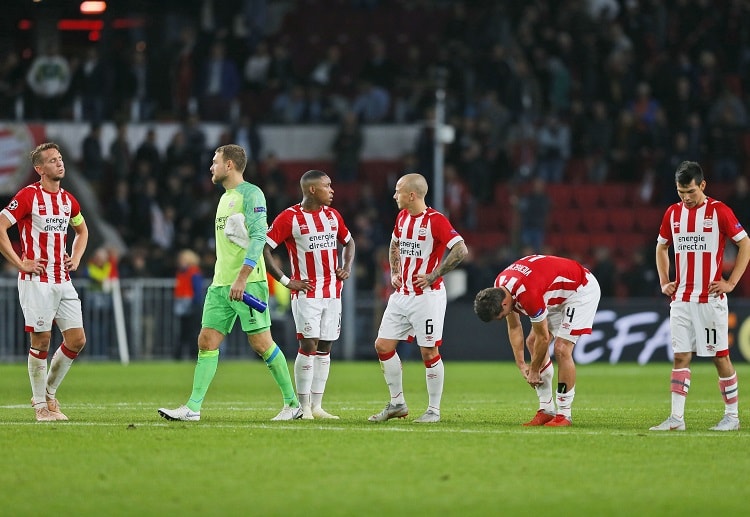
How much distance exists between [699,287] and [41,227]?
5.64 meters

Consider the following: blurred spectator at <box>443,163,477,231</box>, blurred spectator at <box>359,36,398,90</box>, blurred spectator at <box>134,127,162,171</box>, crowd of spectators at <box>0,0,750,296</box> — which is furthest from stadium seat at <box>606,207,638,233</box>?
blurred spectator at <box>134,127,162,171</box>

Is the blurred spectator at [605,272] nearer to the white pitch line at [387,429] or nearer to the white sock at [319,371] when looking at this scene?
the white sock at [319,371]

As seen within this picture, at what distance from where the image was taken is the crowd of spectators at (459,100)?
2806cm

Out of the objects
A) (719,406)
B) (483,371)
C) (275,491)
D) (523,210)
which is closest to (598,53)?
(523,210)

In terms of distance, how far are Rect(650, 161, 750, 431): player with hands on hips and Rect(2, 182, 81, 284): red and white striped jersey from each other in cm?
522

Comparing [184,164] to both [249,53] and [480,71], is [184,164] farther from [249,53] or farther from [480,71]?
[480,71]

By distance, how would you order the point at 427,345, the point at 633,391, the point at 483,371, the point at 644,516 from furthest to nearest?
the point at 483,371 < the point at 633,391 < the point at 427,345 < the point at 644,516

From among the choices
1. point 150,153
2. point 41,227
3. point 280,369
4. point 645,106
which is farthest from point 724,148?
point 41,227

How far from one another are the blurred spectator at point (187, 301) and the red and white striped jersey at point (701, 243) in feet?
49.0

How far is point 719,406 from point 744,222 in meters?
12.8

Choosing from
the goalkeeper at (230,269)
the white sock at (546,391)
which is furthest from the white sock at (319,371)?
the white sock at (546,391)

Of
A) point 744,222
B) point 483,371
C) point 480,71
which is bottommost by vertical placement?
point 483,371

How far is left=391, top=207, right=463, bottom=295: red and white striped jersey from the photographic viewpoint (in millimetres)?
12602

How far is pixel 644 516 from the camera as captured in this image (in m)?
7.52
